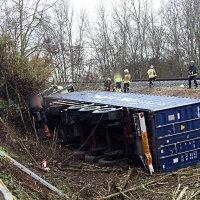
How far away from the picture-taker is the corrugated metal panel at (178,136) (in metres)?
7.26

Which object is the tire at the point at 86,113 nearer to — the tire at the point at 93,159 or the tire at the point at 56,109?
the tire at the point at 93,159

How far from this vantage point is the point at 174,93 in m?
18.3

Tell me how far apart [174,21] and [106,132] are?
2956 cm

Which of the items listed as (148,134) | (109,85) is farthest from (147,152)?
(109,85)

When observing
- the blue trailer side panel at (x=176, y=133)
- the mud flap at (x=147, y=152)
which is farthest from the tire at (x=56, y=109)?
the mud flap at (x=147, y=152)

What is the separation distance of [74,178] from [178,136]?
2.58m

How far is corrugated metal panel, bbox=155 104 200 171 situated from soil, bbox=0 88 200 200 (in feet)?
0.88

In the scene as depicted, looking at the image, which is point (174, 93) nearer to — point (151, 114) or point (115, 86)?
point (115, 86)

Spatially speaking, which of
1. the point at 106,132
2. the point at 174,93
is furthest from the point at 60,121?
the point at 174,93

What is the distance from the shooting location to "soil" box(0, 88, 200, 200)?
5.54 m

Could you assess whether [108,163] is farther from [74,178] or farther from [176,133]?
[176,133]

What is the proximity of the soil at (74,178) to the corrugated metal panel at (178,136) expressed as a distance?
0.27 meters

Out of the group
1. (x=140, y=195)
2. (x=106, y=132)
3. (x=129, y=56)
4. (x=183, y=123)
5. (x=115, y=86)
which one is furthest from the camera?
(x=129, y=56)

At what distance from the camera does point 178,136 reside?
24.5 feet
